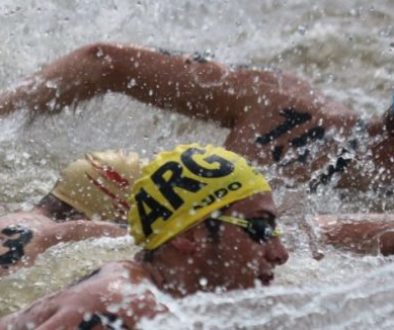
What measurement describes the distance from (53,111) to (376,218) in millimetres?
1582

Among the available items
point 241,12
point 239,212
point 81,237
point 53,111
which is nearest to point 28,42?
point 241,12

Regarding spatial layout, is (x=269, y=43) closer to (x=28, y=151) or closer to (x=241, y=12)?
(x=241, y=12)

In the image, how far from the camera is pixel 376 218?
415cm

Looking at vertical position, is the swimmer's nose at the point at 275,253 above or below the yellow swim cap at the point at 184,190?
below

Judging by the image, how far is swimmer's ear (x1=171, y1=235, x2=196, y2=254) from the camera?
3236 mm

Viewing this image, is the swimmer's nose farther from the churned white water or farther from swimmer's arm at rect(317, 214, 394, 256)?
swimmer's arm at rect(317, 214, 394, 256)

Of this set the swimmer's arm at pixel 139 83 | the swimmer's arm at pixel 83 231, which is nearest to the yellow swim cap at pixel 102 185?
the swimmer's arm at pixel 139 83

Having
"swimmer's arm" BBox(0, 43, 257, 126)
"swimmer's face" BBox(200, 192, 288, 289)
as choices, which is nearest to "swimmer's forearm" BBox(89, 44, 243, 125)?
"swimmer's arm" BBox(0, 43, 257, 126)

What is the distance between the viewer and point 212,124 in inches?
184

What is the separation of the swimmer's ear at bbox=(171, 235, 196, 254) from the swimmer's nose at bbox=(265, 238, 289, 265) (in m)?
0.24

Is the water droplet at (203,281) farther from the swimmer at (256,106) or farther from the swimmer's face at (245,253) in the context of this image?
the swimmer at (256,106)

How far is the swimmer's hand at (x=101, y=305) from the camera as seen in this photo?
300 cm

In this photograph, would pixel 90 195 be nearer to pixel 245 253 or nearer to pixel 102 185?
pixel 102 185

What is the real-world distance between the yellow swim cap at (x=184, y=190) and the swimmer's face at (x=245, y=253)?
0.06m
